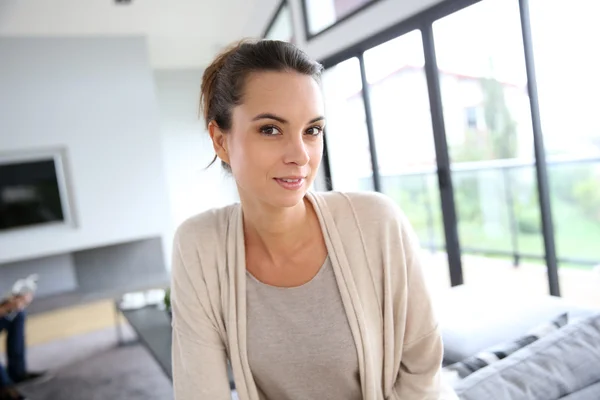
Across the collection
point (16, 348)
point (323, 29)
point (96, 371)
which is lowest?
point (96, 371)

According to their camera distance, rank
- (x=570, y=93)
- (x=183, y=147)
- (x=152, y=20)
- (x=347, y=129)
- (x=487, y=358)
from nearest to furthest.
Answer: (x=487, y=358), (x=570, y=93), (x=347, y=129), (x=152, y=20), (x=183, y=147)

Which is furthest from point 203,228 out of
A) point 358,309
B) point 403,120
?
point 403,120

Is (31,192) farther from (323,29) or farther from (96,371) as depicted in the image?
(323,29)

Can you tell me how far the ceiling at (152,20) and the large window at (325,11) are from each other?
32.4 inches

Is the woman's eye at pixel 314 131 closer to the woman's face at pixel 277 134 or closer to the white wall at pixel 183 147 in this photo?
the woman's face at pixel 277 134

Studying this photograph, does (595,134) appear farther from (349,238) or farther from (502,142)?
(349,238)

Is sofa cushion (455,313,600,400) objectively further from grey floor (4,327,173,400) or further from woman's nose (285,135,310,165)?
grey floor (4,327,173,400)

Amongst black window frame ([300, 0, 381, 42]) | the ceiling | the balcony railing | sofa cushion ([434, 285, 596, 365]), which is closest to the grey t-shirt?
sofa cushion ([434, 285, 596, 365])

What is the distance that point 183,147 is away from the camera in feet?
20.3

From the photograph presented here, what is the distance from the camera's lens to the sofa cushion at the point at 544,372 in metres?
0.99

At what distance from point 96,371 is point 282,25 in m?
3.36

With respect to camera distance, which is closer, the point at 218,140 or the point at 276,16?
the point at 218,140

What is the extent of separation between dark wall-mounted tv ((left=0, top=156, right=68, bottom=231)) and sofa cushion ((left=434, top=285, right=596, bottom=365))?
4427 mm

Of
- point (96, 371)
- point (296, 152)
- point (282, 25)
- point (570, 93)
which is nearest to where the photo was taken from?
point (296, 152)
